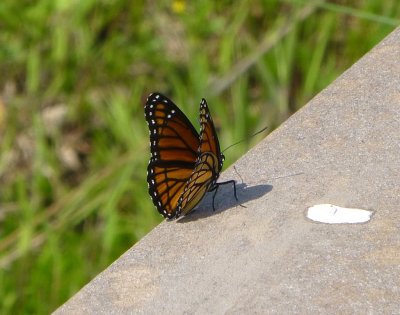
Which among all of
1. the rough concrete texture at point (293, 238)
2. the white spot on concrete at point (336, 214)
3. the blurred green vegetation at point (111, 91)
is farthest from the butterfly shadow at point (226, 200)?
the blurred green vegetation at point (111, 91)

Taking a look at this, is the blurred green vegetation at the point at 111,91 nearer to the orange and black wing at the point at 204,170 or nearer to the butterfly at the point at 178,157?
the butterfly at the point at 178,157

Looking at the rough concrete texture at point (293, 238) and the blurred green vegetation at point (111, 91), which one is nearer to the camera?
the rough concrete texture at point (293, 238)

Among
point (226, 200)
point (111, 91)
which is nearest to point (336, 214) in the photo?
point (226, 200)

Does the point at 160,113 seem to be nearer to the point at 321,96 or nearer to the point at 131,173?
the point at 321,96

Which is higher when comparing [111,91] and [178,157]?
[178,157]

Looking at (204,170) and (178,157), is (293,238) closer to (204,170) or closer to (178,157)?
(204,170)

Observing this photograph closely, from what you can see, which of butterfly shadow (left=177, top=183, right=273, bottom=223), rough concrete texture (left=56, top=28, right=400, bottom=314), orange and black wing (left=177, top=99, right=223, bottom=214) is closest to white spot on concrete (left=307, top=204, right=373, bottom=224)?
rough concrete texture (left=56, top=28, right=400, bottom=314)

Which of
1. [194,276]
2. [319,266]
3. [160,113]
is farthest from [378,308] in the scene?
[160,113]
